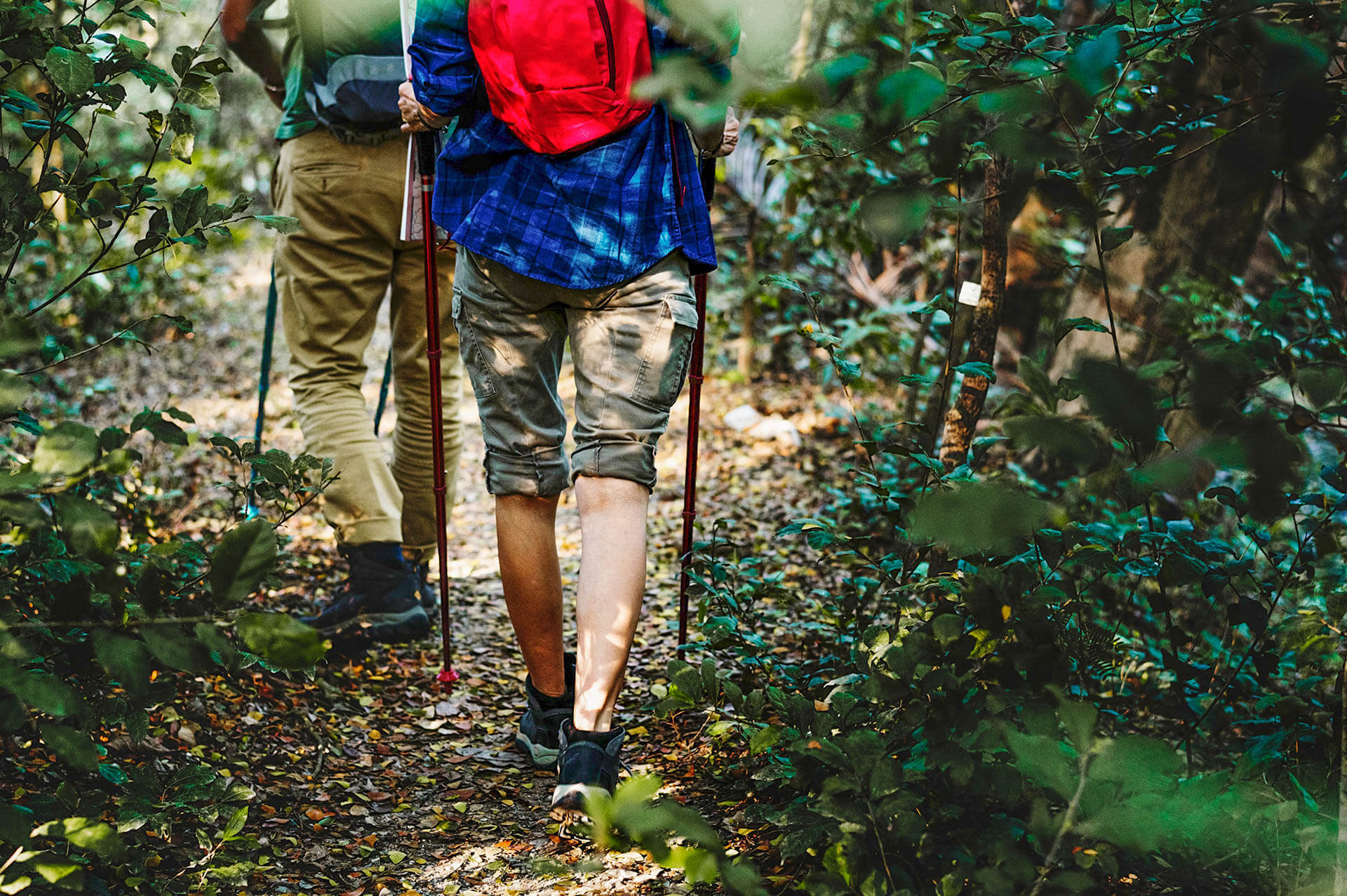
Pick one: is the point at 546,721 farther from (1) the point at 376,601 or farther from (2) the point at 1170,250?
(2) the point at 1170,250

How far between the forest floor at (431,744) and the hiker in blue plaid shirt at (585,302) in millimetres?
229

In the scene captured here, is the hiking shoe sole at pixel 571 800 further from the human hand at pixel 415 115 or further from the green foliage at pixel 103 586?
the human hand at pixel 415 115

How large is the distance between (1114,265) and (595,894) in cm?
361

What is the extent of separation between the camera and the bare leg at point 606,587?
7.13ft

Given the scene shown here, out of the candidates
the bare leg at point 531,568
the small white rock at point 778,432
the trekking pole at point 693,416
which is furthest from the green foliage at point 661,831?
the small white rock at point 778,432

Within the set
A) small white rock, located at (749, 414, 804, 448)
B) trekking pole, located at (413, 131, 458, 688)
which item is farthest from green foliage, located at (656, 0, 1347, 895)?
small white rock, located at (749, 414, 804, 448)

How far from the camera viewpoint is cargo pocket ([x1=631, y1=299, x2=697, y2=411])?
2.19 metres

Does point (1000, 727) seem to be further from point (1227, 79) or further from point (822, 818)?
point (1227, 79)

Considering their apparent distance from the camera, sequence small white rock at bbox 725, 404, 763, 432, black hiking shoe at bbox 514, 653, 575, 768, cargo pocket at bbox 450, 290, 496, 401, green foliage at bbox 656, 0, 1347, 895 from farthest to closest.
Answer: small white rock at bbox 725, 404, 763, 432 → black hiking shoe at bbox 514, 653, 575, 768 → cargo pocket at bbox 450, 290, 496, 401 → green foliage at bbox 656, 0, 1347, 895

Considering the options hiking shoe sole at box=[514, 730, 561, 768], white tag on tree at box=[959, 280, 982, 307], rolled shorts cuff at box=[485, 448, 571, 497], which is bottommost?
hiking shoe sole at box=[514, 730, 561, 768]

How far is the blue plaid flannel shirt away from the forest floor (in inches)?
45.8

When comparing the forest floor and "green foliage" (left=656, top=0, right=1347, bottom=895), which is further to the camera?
the forest floor

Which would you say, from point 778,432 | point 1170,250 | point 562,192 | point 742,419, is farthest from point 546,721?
point 1170,250

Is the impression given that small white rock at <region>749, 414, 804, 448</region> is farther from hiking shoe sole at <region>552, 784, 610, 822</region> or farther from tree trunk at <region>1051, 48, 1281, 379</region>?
hiking shoe sole at <region>552, 784, 610, 822</region>
